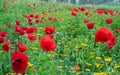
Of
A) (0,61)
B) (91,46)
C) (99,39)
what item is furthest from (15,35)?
(99,39)

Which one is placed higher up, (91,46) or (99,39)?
(99,39)

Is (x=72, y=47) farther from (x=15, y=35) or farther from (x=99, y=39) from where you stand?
(x=99, y=39)

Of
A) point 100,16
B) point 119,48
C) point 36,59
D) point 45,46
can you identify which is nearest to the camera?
point 45,46

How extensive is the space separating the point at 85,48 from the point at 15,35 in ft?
6.74

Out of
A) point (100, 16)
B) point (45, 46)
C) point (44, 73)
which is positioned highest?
point (45, 46)

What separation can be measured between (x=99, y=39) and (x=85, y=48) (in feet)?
8.26

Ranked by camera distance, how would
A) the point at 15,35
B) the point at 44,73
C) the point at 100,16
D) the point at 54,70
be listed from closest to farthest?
the point at 44,73 → the point at 54,70 → the point at 15,35 → the point at 100,16

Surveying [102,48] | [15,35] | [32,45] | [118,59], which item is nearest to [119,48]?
[102,48]

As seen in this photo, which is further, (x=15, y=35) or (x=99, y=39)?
(x=15, y=35)

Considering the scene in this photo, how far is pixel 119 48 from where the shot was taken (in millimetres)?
6309

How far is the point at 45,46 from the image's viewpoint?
3082mm

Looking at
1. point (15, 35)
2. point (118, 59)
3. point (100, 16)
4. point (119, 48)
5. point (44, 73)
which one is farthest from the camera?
point (100, 16)

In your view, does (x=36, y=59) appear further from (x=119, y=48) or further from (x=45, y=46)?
(x=119, y=48)

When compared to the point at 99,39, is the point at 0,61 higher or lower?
lower
